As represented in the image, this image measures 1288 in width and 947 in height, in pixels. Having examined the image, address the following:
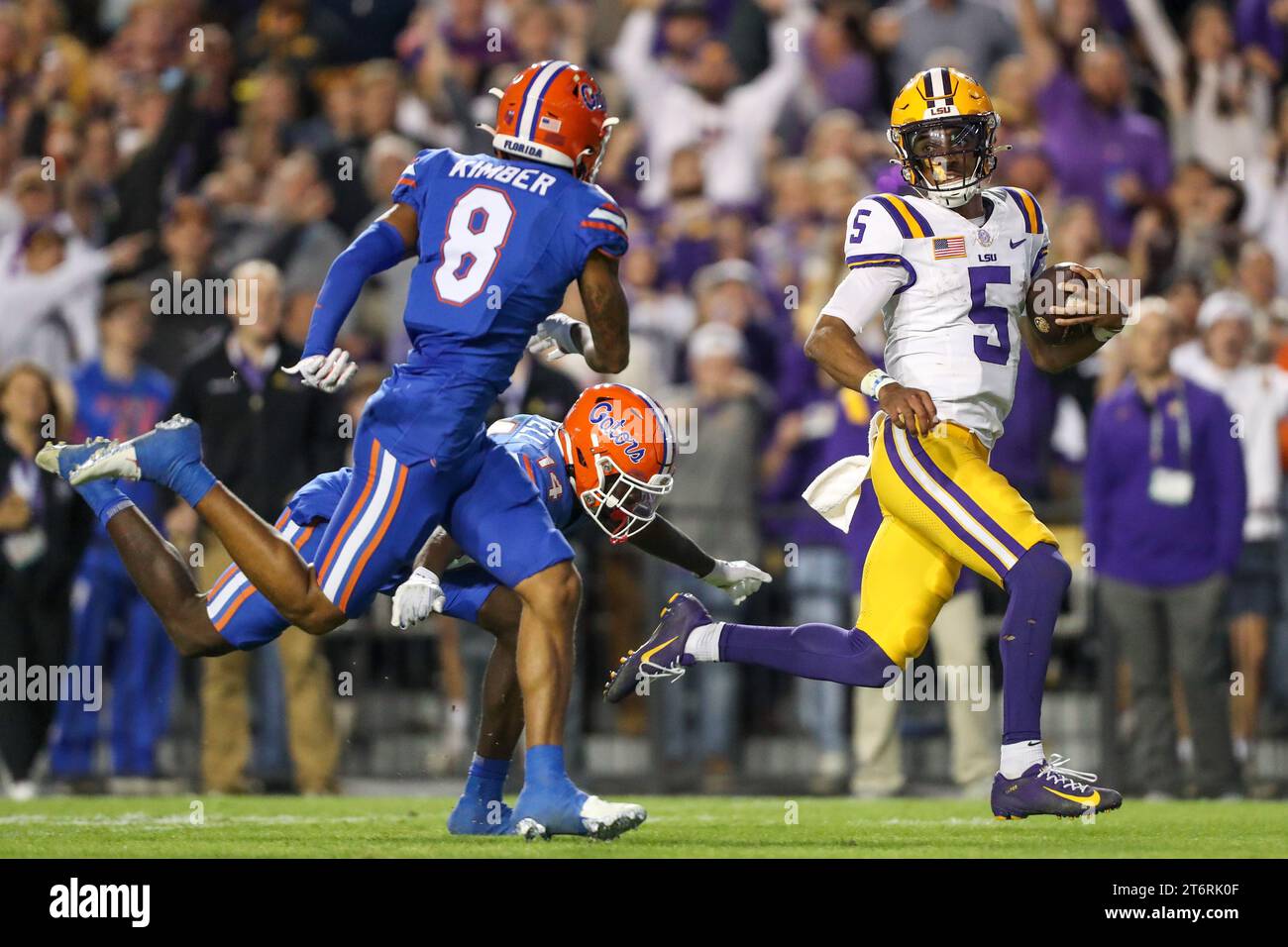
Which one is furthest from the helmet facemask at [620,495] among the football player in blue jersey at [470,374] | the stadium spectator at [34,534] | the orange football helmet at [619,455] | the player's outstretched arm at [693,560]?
the stadium spectator at [34,534]

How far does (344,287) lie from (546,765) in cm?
171

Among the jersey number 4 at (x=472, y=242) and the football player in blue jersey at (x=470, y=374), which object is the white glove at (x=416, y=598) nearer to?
the football player in blue jersey at (x=470, y=374)

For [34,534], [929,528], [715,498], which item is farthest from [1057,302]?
[34,534]

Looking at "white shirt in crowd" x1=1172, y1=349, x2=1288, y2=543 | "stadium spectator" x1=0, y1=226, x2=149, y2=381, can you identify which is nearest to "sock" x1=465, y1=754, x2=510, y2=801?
"white shirt in crowd" x1=1172, y1=349, x2=1288, y2=543

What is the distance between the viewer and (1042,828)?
791cm

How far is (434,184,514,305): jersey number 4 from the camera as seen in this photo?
281 inches

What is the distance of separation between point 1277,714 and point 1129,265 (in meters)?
2.90

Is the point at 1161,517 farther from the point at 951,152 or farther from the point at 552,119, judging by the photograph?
the point at 552,119

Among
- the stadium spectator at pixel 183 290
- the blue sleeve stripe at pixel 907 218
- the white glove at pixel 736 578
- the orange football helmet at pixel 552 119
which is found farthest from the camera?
the stadium spectator at pixel 183 290

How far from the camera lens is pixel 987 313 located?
7.50 m

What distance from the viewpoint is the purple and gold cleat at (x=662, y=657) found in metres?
7.72

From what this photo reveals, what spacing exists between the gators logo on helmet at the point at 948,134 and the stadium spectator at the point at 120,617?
4.88 m

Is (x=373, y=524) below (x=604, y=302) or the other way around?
below

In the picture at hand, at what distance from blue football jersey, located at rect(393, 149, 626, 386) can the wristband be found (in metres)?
0.92
